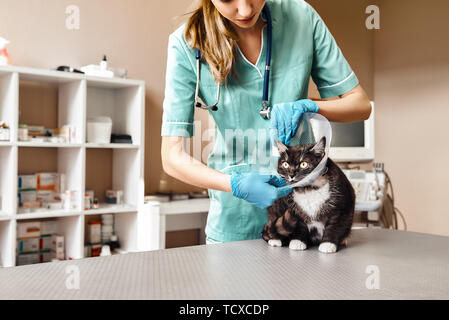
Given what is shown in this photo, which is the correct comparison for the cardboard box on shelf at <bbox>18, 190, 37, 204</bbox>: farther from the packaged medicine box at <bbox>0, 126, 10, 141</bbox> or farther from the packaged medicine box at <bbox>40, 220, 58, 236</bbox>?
the packaged medicine box at <bbox>0, 126, 10, 141</bbox>

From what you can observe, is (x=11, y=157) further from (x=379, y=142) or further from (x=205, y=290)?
(x=379, y=142)

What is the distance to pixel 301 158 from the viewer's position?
1.02 m

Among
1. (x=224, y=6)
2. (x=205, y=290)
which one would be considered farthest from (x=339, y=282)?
(x=224, y=6)

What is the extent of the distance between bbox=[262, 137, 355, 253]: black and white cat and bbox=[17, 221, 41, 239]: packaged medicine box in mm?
1935

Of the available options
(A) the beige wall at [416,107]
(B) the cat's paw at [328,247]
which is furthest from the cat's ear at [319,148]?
(A) the beige wall at [416,107]

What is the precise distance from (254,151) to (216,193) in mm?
186

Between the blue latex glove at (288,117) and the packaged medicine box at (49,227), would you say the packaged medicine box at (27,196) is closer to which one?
the packaged medicine box at (49,227)

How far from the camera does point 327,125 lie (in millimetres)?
1068

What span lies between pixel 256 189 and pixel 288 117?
0.65 ft

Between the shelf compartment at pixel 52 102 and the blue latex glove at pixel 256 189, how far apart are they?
5.34ft

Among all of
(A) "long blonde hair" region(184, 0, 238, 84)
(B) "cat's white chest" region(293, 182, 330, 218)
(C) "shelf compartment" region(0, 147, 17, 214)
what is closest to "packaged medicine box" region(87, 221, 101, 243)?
(C) "shelf compartment" region(0, 147, 17, 214)

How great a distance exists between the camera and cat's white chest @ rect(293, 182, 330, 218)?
3.37 ft

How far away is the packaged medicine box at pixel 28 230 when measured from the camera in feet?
8.02

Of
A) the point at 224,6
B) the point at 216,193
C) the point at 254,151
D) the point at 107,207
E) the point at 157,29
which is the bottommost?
the point at 107,207
